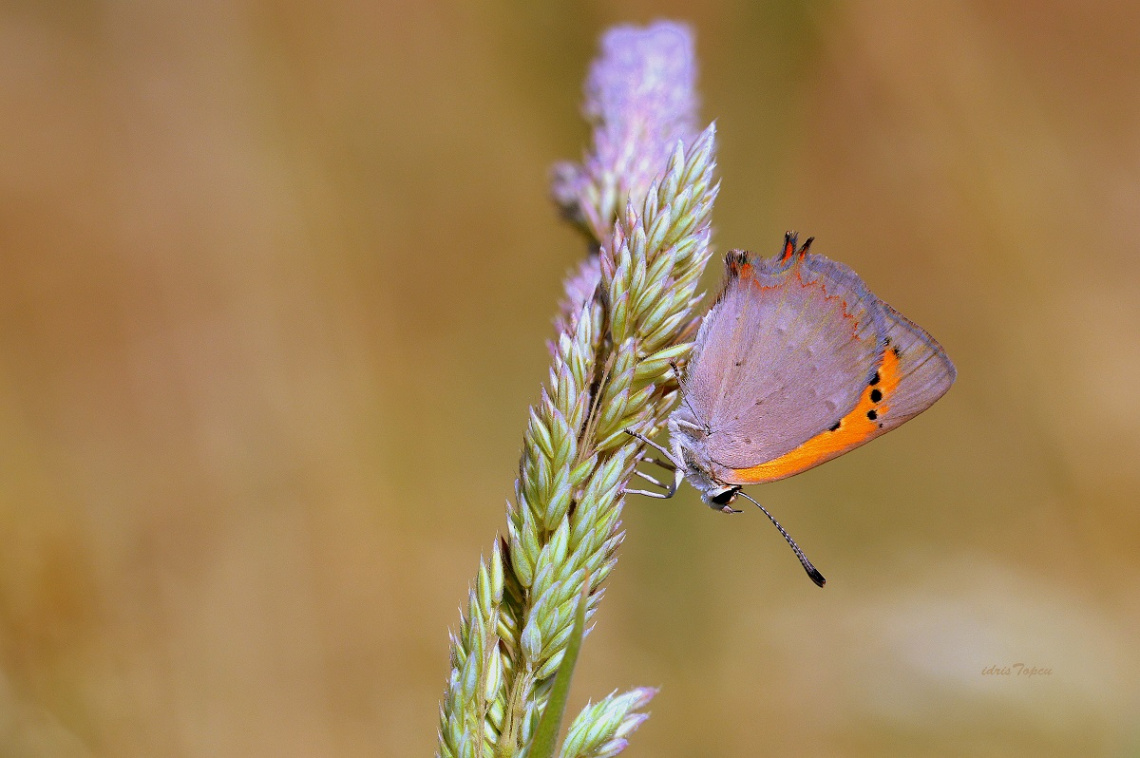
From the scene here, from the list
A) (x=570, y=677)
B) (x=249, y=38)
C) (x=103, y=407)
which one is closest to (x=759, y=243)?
(x=570, y=677)

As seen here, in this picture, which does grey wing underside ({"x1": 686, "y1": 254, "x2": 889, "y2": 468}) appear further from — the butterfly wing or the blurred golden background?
the blurred golden background

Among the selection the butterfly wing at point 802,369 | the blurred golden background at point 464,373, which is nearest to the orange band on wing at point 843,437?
the butterfly wing at point 802,369

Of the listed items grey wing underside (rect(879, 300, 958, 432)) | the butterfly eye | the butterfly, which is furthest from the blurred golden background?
grey wing underside (rect(879, 300, 958, 432))

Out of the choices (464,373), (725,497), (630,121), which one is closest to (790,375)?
(725,497)

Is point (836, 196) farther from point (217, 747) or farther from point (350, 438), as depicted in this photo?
point (217, 747)

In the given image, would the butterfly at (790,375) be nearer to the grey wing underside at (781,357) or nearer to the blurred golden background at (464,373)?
the grey wing underside at (781,357)

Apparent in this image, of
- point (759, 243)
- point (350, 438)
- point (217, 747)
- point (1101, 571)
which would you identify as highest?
point (759, 243)
